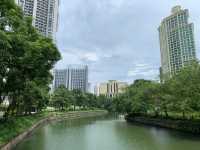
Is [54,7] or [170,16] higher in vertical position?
[170,16]

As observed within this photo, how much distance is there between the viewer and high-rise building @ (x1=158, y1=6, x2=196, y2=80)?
59969 millimetres

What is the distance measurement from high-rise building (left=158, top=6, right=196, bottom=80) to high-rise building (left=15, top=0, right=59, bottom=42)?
3137 centimetres

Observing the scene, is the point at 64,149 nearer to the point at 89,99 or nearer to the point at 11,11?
the point at 11,11

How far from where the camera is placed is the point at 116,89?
119 m

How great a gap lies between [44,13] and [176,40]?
40.1 m

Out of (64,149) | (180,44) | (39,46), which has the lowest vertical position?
(64,149)

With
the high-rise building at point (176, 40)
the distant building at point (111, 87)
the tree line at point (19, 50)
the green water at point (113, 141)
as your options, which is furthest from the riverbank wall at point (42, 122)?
the distant building at point (111, 87)

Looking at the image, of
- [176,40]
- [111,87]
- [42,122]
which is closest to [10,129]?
[42,122]

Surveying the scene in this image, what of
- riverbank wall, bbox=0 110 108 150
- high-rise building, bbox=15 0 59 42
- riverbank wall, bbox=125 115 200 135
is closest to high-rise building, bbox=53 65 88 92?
riverbank wall, bbox=0 110 108 150

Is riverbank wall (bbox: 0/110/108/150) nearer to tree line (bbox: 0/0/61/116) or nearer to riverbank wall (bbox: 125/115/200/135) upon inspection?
tree line (bbox: 0/0/61/116)

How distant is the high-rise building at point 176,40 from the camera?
60.0 meters

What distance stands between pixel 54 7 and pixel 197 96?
41.9 m

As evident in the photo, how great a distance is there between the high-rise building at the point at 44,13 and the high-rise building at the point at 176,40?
103 ft

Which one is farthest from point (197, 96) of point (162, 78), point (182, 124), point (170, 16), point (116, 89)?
point (116, 89)
